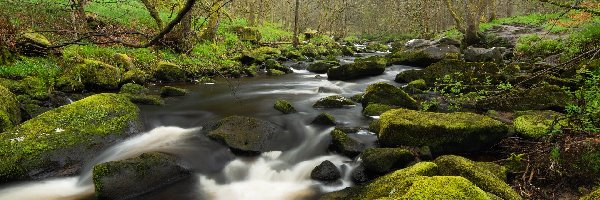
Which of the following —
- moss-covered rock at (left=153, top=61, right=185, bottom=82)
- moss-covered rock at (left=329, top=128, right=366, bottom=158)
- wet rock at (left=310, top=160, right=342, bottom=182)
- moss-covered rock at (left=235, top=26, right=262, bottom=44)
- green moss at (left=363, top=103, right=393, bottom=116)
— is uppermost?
moss-covered rock at (left=235, top=26, right=262, bottom=44)

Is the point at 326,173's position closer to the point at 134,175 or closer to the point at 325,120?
the point at 325,120

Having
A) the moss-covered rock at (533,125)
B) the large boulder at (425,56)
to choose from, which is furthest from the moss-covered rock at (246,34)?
the moss-covered rock at (533,125)

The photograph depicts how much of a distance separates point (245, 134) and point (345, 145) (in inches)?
80.2

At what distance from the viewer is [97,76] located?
11914mm

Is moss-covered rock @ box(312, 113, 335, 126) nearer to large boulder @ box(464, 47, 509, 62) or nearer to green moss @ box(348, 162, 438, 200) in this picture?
green moss @ box(348, 162, 438, 200)

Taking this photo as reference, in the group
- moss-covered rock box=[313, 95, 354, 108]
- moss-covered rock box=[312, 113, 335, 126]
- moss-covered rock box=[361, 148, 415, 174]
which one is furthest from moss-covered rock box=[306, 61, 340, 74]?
moss-covered rock box=[361, 148, 415, 174]

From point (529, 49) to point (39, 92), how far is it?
1928cm

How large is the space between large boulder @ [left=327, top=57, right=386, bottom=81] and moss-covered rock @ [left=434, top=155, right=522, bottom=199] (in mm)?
10115

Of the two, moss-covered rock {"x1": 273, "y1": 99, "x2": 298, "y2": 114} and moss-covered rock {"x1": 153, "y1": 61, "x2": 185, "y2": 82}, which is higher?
moss-covered rock {"x1": 153, "y1": 61, "x2": 185, "y2": 82}

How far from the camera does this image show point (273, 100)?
11.8 meters

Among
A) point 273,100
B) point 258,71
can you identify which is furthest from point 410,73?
point 258,71

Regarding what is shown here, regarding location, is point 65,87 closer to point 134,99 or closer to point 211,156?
point 134,99

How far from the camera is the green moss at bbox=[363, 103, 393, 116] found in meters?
9.87

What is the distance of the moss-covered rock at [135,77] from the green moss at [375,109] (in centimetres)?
790
